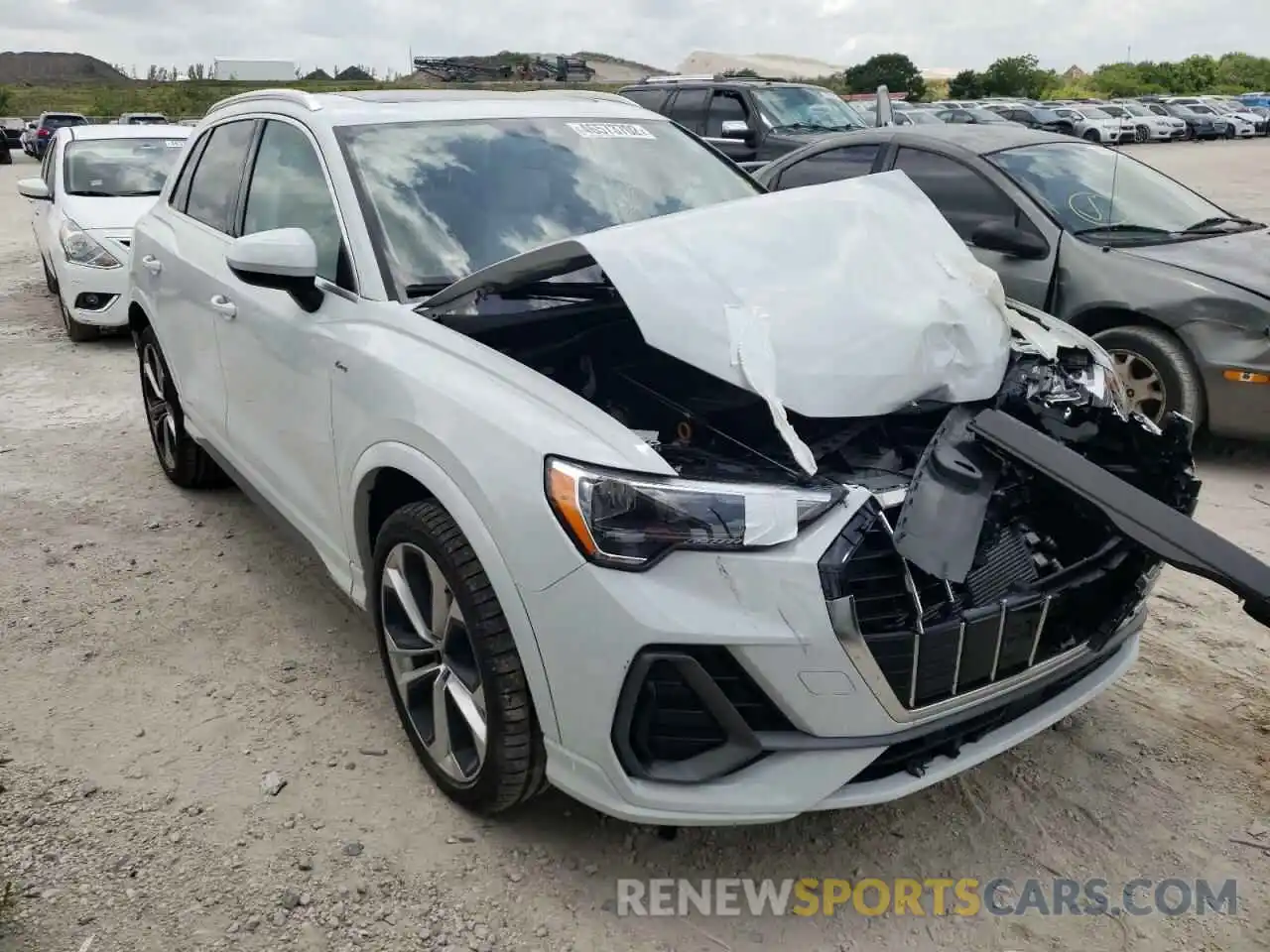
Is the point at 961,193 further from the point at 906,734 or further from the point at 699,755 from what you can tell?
the point at 699,755

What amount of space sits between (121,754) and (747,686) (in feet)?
6.50

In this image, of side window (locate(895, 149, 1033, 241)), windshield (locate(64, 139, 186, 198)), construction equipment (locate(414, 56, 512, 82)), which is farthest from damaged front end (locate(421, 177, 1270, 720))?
construction equipment (locate(414, 56, 512, 82))

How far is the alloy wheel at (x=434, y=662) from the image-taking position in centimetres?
259

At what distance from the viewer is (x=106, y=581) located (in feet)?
13.9

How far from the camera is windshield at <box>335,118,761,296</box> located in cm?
315

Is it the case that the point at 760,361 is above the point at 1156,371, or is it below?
above

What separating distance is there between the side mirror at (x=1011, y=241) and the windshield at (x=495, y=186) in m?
2.37

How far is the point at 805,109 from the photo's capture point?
12.3 metres

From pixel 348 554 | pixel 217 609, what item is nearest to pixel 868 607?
pixel 348 554

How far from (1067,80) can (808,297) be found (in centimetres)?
7925

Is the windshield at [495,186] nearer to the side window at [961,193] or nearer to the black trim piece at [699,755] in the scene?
the black trim piece at [699,755]

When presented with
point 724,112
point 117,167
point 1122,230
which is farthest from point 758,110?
point 1122,230

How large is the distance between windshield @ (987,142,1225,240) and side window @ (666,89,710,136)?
6.62m

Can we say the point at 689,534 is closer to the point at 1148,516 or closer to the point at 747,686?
the point at 747,686
